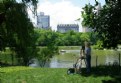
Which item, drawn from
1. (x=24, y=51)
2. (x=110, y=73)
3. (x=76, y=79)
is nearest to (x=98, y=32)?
(x=110, y=73)

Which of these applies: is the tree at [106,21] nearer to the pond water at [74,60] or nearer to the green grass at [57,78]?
the green grass at [57,78]

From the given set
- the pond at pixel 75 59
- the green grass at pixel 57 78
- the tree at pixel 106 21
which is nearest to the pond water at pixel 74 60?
the pond at pixel 75 59

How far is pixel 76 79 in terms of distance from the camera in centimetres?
1355

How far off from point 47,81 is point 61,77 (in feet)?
3.09

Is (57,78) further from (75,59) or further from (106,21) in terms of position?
(75,59)

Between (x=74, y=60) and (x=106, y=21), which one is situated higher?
(x=106, y=21)

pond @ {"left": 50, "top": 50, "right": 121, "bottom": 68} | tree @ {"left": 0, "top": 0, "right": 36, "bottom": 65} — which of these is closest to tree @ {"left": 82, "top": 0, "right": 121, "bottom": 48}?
pond @ {"left": 50, "top": 50, "right": 121, "bottom": 68}

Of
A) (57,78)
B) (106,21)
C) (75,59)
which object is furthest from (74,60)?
(57,78)

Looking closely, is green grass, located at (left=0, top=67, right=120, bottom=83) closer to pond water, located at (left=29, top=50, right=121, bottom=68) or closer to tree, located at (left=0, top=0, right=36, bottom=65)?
pond water, located at (left=29, top=50, right=121, bottom=68)

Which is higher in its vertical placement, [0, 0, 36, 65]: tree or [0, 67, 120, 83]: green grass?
[0, 0, 36, 65]: tree

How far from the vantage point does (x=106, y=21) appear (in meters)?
18.0

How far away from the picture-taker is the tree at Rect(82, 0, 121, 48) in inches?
683

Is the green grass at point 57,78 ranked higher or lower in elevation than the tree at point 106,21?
lower

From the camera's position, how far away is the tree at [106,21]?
17.3 metres
